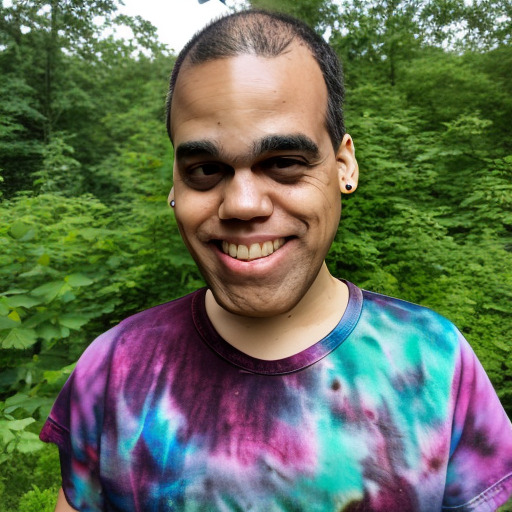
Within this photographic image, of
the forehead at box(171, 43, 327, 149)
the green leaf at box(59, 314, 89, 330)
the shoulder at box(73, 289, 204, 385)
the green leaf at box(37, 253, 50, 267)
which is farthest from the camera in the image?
the green leaf at box(37, 253, 50, 267)

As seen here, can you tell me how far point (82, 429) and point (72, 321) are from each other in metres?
1.34

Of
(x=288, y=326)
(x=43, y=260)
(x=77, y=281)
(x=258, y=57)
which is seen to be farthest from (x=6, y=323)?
(x=258, y=57)

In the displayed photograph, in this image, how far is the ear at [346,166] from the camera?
107 cm

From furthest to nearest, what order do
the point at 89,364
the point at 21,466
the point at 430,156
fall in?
the point at 430,156 → the point at 21,466 → the point at 89,364

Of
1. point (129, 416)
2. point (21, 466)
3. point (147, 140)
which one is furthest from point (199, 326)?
point (147, 140)

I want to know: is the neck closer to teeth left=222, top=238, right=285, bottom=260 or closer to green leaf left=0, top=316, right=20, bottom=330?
teeth left=222, top=238, right=285, bottom=260

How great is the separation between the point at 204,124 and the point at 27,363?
2.22 metres

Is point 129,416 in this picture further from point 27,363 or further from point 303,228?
point 27,363

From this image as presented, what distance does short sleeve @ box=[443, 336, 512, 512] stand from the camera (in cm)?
99

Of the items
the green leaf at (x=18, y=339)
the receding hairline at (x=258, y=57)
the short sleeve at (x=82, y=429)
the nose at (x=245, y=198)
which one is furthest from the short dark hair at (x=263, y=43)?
the green leaf at (x=18, y=339)

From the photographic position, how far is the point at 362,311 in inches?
42.9

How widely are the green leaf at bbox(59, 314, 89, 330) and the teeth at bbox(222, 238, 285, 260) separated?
5.37 feet

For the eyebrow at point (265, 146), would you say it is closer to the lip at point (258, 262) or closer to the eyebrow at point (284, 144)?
the eyebrow at point (284, 144)

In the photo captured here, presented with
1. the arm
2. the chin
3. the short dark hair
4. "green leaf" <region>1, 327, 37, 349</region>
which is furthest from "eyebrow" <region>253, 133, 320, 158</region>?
"green leaf" <region>1, 327, 37, 349</region>
